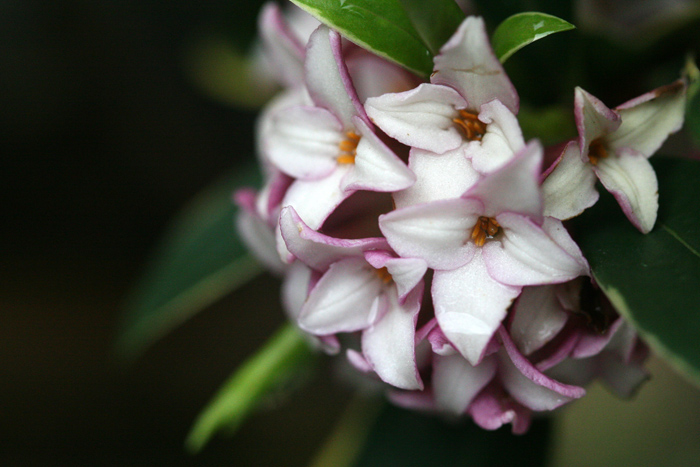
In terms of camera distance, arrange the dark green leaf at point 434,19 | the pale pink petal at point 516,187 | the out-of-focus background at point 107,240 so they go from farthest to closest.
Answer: the out-of-focus background at point 107,240
the dark green leaf at point 434,19
the pale pink petal at point 516,187

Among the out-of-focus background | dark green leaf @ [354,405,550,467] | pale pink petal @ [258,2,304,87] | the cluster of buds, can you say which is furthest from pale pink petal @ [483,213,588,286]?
the out-of-focus background

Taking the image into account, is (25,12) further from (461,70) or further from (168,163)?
(461,70)

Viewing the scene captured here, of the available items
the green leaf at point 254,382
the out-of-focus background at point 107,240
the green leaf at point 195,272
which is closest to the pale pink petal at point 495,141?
the green leaf at point 254,382

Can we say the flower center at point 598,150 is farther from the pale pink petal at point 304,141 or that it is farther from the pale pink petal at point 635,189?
the pale pink petal at point 304,141

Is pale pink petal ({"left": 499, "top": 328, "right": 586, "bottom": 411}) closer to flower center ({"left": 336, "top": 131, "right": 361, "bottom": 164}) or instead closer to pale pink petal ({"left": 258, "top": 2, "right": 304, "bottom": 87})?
flower center ({"left": 336, "top": 131, "right": 361, "bottom": 164})

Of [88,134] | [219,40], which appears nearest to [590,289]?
[219,40]
